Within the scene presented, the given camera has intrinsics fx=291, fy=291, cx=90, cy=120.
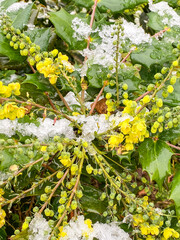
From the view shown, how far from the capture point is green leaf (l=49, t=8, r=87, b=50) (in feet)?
4.42

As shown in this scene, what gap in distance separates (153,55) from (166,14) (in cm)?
32

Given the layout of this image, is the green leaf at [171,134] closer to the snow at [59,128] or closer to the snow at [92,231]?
the snow at [59,128]

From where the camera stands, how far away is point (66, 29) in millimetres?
1366

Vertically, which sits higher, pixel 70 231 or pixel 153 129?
pixel 153 129

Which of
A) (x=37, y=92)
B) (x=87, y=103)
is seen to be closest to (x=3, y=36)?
(x=37, y=92)

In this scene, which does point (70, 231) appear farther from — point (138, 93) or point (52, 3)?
point (52, 3)

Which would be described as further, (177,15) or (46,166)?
(177,15)

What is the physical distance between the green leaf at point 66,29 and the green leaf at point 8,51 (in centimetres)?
21

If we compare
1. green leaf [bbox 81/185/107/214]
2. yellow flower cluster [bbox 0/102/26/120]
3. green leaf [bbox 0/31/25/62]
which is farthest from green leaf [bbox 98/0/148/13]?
green leaf [bbox 81/185/107/214]

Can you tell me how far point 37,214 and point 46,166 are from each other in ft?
1.10

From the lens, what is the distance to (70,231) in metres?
1.01

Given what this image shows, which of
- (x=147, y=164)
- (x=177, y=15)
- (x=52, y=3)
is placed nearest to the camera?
(x=147, y=164)

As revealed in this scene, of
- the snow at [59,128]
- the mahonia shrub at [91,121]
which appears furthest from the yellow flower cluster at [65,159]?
the snow at [59,128]

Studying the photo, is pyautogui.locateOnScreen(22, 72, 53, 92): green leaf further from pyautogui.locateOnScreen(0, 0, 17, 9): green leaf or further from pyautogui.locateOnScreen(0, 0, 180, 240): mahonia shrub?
pyautogui.locateOnScreen(0, 0, 17, 9): green leaf
